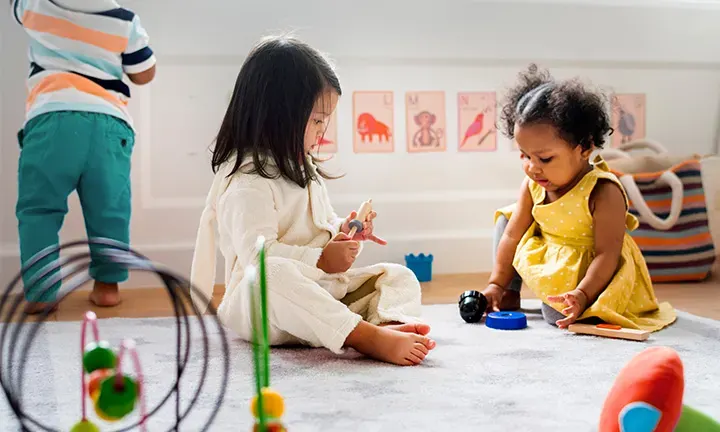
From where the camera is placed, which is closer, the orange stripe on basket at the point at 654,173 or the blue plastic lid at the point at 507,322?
the blue plastic lid at the point at 507,322

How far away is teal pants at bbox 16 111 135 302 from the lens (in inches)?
62.4

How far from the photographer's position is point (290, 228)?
121cm

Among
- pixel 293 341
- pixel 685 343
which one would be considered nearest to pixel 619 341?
pixel 685 343

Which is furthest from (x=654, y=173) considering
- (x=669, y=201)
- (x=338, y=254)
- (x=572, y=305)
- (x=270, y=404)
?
(x=270, y=404)

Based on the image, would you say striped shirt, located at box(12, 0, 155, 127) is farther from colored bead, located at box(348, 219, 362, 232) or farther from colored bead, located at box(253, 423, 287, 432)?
colored bead, located at box(253, 423, 287, 432)

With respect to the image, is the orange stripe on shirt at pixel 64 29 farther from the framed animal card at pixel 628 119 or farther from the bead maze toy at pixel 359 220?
the framed animal card at pixel 628 119

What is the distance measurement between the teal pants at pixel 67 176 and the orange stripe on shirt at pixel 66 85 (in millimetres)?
51

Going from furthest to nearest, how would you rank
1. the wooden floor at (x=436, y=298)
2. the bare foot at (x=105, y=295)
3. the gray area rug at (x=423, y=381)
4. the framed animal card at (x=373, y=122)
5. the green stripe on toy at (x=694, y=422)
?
the framed animal card at (x=373, y=122)
the bare foot at (x=105, y=295)
the wooden floor at (x=436, y=298)
the gray area rug at (x=423, y=381)
the green stripe on toy at (x=694, y=422)

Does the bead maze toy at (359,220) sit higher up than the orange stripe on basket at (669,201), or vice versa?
the bead maze toy at (359,220)

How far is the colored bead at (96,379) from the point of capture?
22.0 inches

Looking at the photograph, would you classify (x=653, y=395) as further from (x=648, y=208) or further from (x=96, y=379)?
(x=648, y=208)

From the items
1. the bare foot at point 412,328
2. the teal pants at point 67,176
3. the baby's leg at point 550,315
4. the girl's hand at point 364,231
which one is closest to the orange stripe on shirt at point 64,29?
the teal pants at point 67,176

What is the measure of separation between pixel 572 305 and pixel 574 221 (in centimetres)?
18

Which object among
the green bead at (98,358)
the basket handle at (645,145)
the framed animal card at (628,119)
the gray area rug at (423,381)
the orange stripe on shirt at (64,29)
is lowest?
the gray area rug at (423,381)
